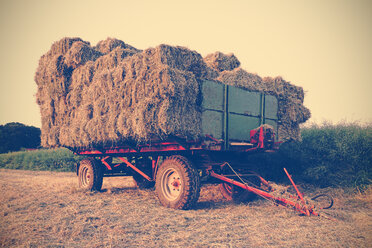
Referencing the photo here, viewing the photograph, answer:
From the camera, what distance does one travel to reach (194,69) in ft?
23.1

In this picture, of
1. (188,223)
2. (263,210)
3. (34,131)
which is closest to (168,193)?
(188,223)

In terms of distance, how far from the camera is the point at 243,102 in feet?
24.3

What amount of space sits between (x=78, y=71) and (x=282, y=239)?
6715mm

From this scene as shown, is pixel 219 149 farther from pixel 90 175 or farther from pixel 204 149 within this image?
pixel 90 175

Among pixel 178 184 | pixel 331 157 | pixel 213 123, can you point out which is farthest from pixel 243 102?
pixel 331 157

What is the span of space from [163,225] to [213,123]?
2.47 meters

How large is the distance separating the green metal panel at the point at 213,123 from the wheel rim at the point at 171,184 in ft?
3.80

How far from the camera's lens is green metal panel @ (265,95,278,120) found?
8086mm

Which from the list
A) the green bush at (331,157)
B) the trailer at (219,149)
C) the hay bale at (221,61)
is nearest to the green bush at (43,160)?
the green bush at (331,157)

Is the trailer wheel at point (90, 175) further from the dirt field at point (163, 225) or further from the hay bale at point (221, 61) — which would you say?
the hay bale at point (221, 61)

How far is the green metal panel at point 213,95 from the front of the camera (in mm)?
6625

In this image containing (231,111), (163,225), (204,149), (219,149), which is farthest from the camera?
(231,111)

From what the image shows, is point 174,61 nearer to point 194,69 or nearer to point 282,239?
point 194,69

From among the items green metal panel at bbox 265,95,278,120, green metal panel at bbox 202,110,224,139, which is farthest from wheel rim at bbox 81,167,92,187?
green metal panel at bbox 265,95,278,120
